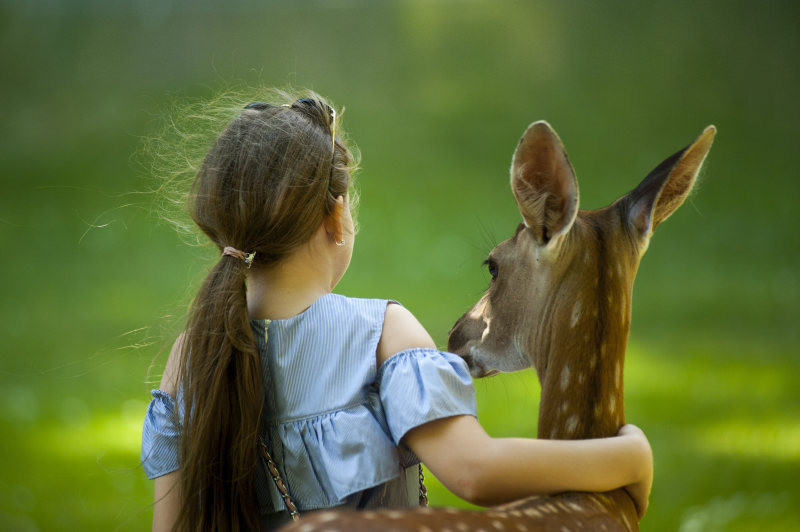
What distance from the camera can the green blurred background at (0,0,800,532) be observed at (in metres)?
3.26

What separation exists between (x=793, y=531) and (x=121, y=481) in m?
2.56

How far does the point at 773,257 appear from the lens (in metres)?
3.34

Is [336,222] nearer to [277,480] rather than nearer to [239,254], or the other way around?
[239,254]

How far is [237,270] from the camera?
1138mm

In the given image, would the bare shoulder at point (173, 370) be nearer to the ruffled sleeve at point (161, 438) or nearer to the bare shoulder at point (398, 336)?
the ruffled sleeve at point (161, 438)

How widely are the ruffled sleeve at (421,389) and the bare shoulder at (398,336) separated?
0.02m

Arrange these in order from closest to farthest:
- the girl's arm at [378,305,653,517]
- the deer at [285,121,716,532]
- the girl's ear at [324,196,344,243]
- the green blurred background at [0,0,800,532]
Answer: the girl's arm at [378,305,653,517]
the deer at [285,121,716,532]
the girl's ear at [324,196,344,243]
the green blurred background at [0,0,800,532]

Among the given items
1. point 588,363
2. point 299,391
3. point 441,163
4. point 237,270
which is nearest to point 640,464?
point 588,363

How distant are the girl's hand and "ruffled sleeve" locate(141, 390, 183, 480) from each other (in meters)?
0.64

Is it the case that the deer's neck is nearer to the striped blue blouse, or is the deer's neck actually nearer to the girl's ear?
the striped blue blouse

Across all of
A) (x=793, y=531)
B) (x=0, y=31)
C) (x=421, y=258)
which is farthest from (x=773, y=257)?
(x=0, y=31)

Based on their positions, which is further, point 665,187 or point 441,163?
point 441,163

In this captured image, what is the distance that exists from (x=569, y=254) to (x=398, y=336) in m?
0.28

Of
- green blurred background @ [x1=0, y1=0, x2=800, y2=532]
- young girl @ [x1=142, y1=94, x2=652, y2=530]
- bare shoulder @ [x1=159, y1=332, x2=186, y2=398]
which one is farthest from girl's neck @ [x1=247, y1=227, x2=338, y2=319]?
green blurred background @ [x1=0, y1=0, x2=800, y2=532]
